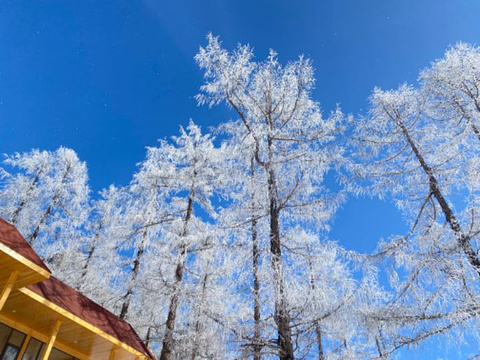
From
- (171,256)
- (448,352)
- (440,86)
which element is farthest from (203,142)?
(448,352)

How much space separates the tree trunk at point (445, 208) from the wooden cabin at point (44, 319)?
8.13 metres

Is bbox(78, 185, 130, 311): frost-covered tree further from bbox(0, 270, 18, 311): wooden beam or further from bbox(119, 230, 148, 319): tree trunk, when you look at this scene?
bbox(0, 270, 18, 311): wooden beam

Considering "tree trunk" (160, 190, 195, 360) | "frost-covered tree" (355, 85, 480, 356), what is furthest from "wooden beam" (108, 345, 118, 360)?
"frost-covered tree" (355, 85, 480, 356)

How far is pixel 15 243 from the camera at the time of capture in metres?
5.96

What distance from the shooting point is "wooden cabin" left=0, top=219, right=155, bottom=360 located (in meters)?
5.91

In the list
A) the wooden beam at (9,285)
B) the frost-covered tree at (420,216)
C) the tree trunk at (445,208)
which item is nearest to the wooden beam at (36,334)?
the wooden beam at (9,285)

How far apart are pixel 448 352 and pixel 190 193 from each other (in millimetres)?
8757

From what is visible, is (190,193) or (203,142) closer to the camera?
(190,193)

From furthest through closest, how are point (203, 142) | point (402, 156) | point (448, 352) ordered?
point (203, 142)
point (402, 156)
point (448, 352)

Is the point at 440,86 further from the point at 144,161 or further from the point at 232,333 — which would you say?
the point at 144,161

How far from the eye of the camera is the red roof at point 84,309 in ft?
23.5

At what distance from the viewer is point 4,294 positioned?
5.67m

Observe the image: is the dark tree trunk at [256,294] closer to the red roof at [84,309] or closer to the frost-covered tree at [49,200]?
the red roof at [84,309]

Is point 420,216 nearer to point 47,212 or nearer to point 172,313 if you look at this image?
point 172,313
